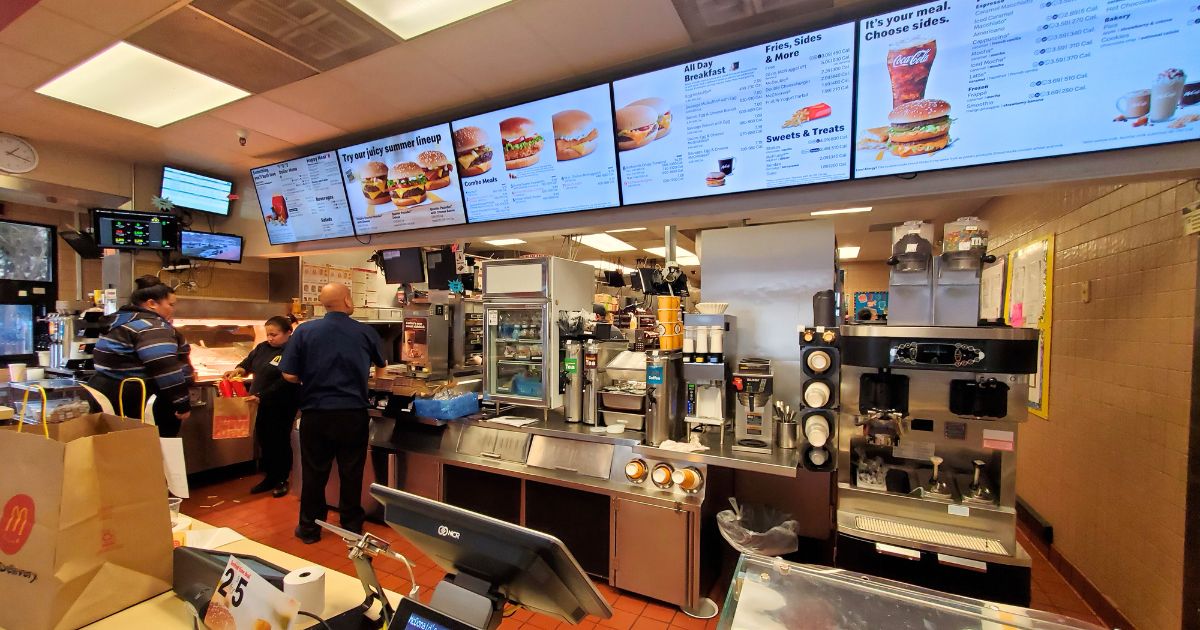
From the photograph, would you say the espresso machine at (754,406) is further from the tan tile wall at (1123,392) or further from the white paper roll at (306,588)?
the white paper roll at (306,588)

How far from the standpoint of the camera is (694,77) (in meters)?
2.72

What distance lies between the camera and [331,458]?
3.58 metres

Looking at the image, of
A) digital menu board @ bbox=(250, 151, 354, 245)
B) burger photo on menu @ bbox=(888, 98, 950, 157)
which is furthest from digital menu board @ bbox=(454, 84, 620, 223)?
burger photo on menu @ bbox=(888, 98, 950, 157)

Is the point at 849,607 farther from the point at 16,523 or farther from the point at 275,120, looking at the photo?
the point at 275,120

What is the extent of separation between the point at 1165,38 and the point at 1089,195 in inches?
61.6

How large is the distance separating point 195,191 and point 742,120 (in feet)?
18.3

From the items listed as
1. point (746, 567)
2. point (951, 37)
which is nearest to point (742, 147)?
point (951, 37)

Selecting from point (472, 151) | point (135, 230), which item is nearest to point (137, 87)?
point (135, 230)

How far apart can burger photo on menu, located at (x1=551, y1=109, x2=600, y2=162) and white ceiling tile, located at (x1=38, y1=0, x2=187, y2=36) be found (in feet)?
6.38

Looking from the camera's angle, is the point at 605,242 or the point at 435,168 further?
the point at 605,242

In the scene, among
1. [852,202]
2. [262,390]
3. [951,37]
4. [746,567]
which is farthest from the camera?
[262,390]

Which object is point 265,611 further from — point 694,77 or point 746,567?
point 694,77

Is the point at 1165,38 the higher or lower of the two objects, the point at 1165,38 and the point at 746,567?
the higher

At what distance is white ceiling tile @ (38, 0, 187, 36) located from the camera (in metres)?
2.39
